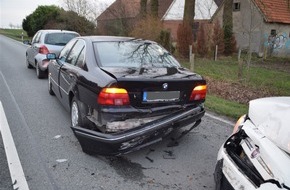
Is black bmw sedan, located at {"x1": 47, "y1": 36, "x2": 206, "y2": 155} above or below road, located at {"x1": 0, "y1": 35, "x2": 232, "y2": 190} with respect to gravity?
above

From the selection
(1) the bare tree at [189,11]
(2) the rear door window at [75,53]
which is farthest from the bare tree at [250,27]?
(2) the rear door window at [75,53]

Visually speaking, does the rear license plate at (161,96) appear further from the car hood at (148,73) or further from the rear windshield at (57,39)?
the rear windshield at (57,39)

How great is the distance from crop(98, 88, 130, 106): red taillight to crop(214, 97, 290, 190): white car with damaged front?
4.72ft

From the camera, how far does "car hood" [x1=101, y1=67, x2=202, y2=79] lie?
4178 mm

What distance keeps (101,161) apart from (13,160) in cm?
113

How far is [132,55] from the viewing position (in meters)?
4.93

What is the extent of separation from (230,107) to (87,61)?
387 centimetres

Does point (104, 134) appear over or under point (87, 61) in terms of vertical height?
under

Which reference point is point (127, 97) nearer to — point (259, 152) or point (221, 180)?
point (221, 180)

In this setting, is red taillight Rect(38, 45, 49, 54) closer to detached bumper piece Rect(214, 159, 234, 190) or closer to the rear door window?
the rear door window

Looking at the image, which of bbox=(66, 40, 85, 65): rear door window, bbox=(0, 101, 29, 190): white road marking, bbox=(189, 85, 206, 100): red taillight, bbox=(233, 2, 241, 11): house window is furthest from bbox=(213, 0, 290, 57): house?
bbox=(0, 101, 29, 190): white road marking

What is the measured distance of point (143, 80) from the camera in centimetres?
411

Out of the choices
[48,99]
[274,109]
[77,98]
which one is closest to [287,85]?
[48,99]

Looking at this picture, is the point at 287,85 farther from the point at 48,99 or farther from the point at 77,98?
the point at 77,98
